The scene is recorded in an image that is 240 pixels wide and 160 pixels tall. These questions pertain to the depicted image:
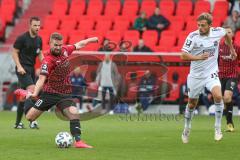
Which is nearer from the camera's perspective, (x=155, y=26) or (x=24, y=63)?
(x=24, y=63)

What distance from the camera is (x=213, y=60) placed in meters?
13.4

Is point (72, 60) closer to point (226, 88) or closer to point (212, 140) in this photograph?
point (226, 88)

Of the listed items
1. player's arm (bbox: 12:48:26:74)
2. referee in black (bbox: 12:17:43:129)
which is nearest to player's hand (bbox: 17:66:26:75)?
player's arm (bbox: 12:48:26:74)

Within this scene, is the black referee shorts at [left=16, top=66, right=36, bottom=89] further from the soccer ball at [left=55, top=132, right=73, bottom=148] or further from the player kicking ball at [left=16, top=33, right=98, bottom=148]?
the soccer ball at [left=55, top=132, right=73, bottom=148]

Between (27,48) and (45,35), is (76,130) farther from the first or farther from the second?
(45,35)

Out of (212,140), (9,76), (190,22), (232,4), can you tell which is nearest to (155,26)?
(190,22)

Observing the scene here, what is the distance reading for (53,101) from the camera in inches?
507

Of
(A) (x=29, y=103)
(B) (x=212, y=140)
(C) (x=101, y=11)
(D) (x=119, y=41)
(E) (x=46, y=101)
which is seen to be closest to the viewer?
(E) (x=46, y=101)

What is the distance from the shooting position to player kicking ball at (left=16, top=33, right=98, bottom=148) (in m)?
12.3

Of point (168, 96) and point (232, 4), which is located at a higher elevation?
point (232, 4)

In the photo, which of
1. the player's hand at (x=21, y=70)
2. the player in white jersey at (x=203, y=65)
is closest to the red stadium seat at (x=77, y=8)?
the player's hand at (x=21, y=70)

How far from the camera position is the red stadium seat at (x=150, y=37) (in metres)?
25.7

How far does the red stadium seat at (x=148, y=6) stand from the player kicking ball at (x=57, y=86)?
14.6m

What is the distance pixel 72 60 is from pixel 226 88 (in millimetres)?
8554
